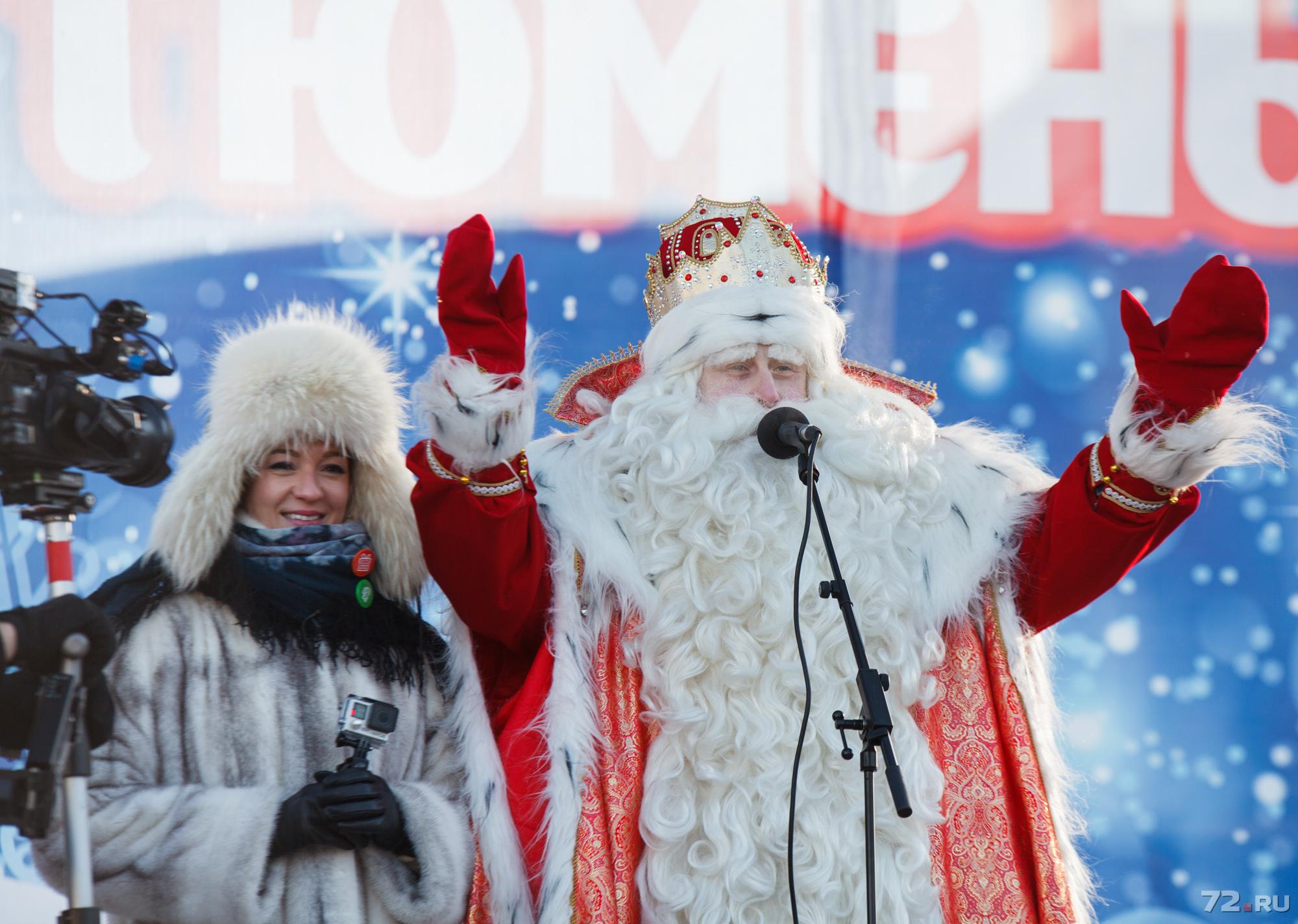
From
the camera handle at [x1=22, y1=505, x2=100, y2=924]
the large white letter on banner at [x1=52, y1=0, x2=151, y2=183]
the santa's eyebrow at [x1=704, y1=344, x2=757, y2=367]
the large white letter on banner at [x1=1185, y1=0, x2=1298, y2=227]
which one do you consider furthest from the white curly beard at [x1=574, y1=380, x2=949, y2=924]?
the large white letter on banner at [x1=1185, y1=0, x2=1298, y2=227]

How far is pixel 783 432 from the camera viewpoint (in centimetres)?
275

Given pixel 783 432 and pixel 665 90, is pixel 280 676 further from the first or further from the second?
pixel 665 90

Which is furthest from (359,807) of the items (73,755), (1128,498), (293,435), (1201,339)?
(1201,339)

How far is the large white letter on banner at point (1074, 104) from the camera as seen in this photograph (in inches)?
166

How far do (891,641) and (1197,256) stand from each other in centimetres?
197

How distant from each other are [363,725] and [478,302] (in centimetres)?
90

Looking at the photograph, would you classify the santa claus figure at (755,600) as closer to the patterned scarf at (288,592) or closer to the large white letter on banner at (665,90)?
the patterned scarf at (288,592)

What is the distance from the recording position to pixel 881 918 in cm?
283

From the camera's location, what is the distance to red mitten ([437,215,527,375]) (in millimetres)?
2834

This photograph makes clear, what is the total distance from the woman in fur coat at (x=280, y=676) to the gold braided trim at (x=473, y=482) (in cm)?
29

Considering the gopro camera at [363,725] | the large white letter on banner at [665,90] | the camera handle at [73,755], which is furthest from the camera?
the large white letter on banner at [665,90]

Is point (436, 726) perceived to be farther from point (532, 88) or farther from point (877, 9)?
point (877, 9)

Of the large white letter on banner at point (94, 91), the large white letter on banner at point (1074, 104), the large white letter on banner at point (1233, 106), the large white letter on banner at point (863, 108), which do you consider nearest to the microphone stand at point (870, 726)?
the large white letter on banner at point (863, 108)

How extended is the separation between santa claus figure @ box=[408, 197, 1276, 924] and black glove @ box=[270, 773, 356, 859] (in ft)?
1.16
